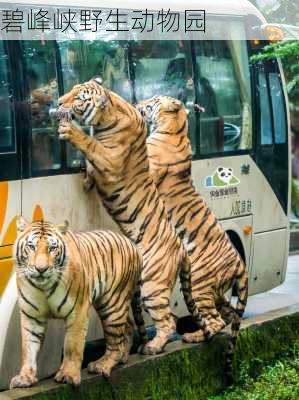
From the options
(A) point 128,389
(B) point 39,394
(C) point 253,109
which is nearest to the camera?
(B) point 39,394

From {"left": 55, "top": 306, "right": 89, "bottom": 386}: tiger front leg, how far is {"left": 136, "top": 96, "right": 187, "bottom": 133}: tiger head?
2175 millimetres

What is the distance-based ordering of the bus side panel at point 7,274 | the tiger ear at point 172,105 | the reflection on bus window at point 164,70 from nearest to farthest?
the bus side panel at point 7,274
the tiger ear at point 172,105
the reflection on bus window at point 164,70

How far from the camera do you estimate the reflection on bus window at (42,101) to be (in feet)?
24.1

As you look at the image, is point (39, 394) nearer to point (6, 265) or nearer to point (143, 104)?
point (6, 265)

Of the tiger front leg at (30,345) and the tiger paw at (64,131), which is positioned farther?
the tiger paw at (64,131)

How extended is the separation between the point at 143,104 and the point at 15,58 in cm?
137

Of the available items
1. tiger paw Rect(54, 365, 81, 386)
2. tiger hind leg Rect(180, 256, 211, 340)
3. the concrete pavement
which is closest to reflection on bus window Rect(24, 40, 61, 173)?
tiger hind leg Rect(180, 256, 211, 340)

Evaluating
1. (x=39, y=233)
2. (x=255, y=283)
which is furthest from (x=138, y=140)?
(x=255, y=283)

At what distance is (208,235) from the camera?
8555 millimetres

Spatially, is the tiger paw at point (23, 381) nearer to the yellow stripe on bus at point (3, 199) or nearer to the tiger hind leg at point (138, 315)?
the yellow stripe on bus at point (3, 199)

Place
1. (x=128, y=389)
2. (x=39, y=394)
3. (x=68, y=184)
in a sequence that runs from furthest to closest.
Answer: (x=68, y=184) → (x=128, y=389) → (x=39, y=394)

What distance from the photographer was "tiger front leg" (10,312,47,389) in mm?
6379

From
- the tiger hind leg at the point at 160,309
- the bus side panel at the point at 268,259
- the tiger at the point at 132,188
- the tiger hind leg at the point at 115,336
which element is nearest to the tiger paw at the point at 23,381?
the tiger hind leg at the point at 115,336

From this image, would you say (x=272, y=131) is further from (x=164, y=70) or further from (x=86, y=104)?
(x=86, y=104)
